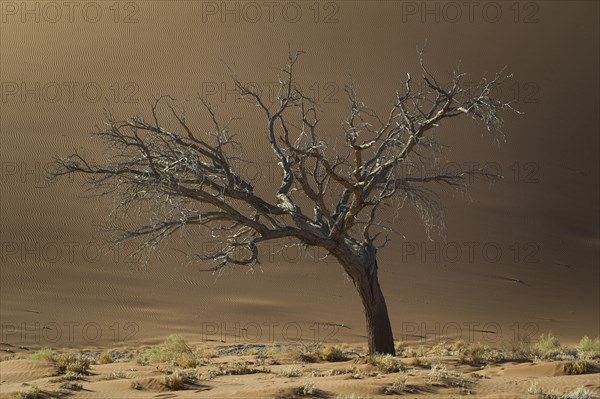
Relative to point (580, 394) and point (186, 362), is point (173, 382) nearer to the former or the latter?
point (186, 362)

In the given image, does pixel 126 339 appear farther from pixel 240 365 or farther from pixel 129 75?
pixel 129 75

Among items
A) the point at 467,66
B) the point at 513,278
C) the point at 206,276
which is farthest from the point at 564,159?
the point at 206,276

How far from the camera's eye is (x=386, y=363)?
11.8 metres

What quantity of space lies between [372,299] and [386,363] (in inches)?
71.3

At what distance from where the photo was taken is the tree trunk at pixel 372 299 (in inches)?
524

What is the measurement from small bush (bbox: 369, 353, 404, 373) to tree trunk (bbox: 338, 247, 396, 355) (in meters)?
0.86

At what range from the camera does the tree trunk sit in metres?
13.3

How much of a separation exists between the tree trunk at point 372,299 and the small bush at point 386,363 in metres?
0.86

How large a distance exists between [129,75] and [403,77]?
514 inches

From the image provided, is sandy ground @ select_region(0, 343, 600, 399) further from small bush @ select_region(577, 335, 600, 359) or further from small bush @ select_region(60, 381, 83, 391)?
Result: small bush @ select_region(577, 335, 600, 359)

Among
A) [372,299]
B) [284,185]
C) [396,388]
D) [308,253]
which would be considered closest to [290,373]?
[372,299]

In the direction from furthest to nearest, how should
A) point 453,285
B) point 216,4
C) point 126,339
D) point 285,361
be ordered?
point 216,4
point 453,285
point 126,339
point 285,361

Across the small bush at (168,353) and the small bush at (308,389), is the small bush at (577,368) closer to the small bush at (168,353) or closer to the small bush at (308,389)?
the small bush at (308,389)

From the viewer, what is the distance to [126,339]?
1933cm
